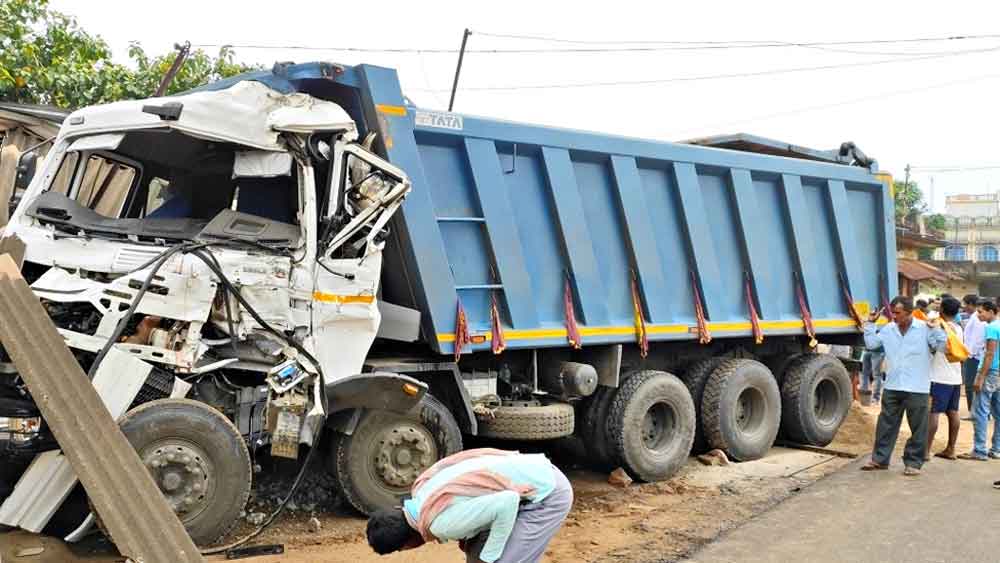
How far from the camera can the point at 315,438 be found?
5.19 m

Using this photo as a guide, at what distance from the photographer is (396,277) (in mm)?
6176

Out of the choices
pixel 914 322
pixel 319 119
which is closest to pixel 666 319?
pixel 914 322

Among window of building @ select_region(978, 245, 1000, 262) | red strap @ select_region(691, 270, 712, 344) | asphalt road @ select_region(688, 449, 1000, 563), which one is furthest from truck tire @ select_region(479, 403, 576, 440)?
window of building @ select_region(978, 245, 1000, 262)

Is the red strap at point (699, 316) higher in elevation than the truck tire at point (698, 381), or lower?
higher

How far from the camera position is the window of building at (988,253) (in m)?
57.6

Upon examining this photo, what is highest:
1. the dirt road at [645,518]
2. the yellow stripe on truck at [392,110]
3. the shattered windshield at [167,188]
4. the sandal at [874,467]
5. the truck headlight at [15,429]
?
the yellow stripe on truck at [392,110]

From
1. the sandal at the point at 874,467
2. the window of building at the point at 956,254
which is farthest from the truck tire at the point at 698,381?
the window of building at the point at 956,254

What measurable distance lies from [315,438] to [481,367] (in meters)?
1.89

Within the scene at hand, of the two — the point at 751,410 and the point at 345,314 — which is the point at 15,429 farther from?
the point at 751,410

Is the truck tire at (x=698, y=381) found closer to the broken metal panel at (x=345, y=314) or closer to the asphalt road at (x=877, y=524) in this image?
the asphalt road at (x=877, y=524)

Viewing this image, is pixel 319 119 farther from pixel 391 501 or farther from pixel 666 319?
pixel 666 319

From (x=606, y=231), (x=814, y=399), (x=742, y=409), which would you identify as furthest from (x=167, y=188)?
(x=814, y=399)

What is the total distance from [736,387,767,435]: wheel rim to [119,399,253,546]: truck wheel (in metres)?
5.36

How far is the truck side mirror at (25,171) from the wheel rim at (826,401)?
760 cm
